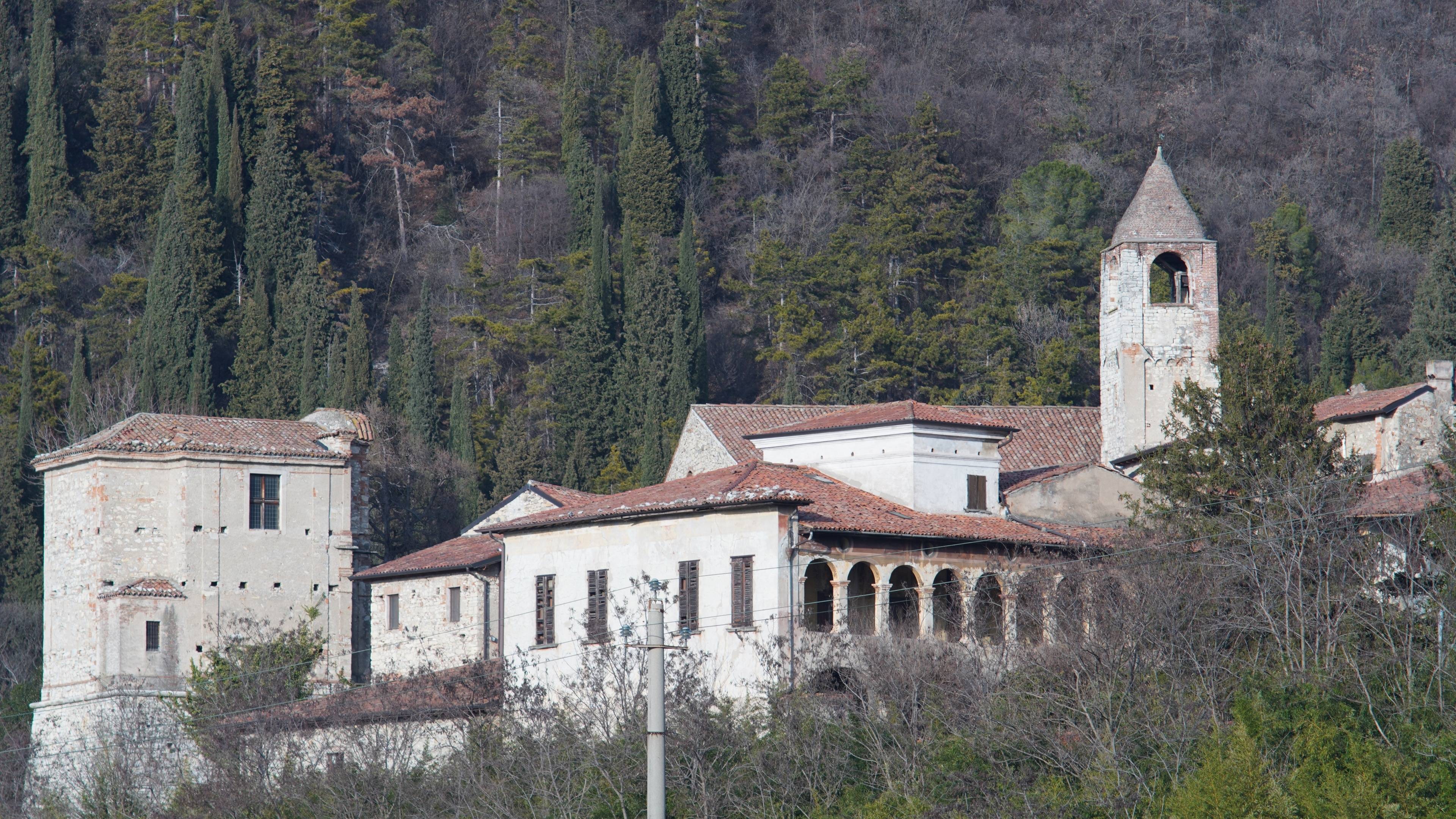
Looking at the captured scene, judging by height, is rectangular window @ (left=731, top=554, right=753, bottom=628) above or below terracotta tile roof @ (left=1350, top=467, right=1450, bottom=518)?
below

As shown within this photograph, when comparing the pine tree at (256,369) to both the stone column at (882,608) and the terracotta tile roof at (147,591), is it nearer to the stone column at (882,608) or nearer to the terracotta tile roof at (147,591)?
the terracotta tile roof at (147,591)

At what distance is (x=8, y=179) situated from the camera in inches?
2509

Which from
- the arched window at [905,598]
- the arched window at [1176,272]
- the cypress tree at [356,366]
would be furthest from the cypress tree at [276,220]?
the arched window at [905,598]

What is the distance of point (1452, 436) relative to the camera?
31.5 m

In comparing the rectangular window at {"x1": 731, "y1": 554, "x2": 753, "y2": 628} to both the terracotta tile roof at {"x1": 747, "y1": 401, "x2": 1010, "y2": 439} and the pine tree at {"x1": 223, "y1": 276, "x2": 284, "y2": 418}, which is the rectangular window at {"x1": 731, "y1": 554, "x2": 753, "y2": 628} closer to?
the terracotta tile roof at {"x1": 747, "y1": 401, "x2": 1010, "y2": 439}

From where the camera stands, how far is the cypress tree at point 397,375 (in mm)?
56219

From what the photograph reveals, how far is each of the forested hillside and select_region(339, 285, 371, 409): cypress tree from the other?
23 cm

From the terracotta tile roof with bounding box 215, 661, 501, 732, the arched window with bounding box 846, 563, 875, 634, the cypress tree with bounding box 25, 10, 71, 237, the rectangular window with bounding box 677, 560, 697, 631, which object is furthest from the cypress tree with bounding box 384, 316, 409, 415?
the arched window with bounding box 846, 563, 875, 634

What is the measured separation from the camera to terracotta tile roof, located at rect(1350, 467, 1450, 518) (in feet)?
105

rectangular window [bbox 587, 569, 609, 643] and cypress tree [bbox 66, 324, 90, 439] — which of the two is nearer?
rectangular window [bbox 587, 569, 609, 643]

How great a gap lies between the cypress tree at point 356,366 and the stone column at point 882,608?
25140mm

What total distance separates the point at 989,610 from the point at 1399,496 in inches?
297

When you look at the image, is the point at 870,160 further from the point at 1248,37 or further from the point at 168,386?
the point at 168,386

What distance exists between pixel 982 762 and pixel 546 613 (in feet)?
27.5
